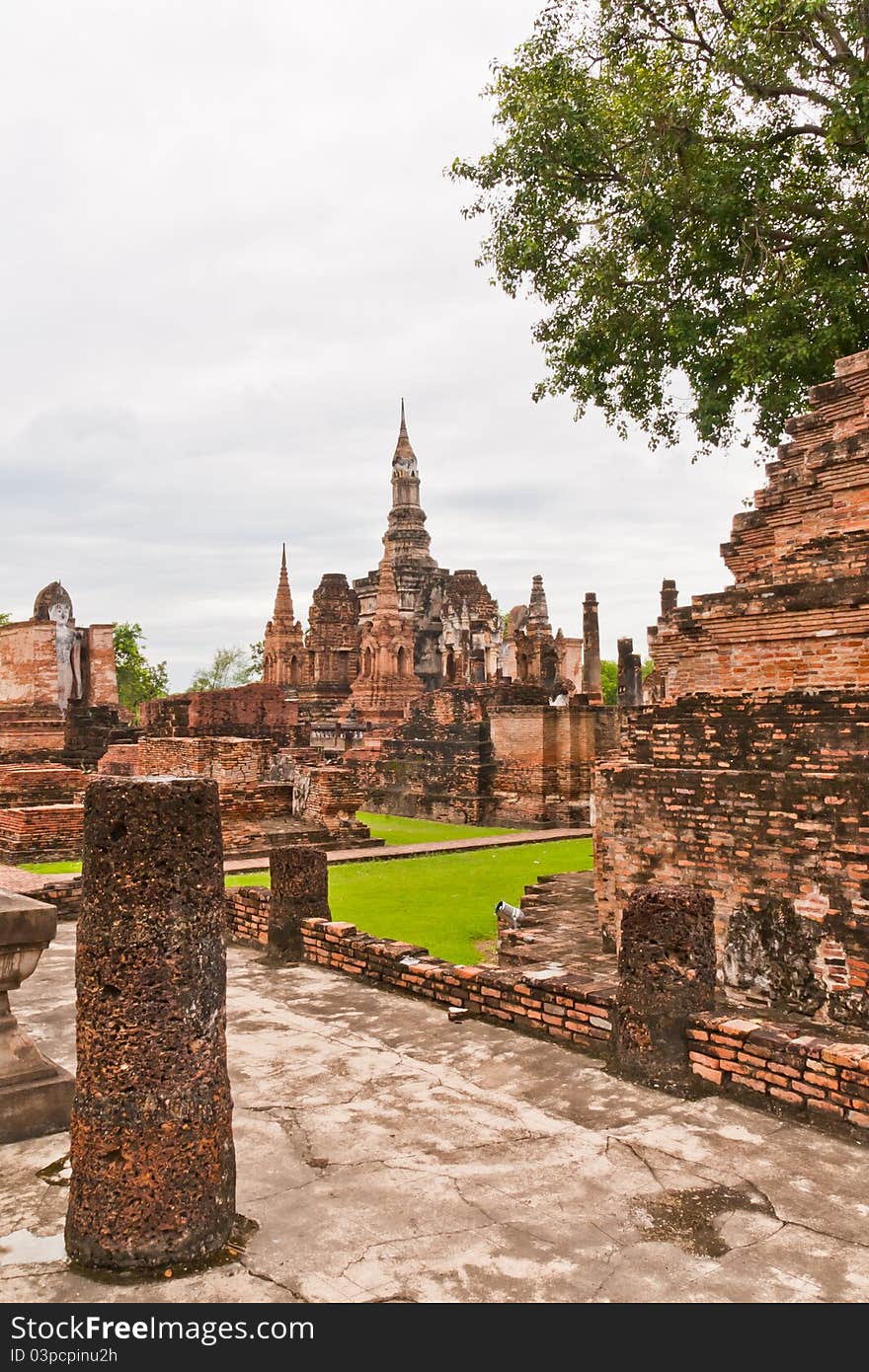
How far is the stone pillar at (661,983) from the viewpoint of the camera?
4953mm

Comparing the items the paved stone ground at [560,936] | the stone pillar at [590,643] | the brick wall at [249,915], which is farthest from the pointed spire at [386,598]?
the brick wall at [249,915]

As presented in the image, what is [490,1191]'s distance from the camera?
3.75m

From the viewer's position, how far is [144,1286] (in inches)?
122

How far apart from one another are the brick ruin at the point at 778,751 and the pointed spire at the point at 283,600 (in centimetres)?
3589

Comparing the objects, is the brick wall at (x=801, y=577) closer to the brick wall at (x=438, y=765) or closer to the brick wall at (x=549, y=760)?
the brick wall at (x=549, y=760)

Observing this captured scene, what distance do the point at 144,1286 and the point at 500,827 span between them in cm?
1770

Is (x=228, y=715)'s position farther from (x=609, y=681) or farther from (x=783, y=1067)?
(x=609, y=681)

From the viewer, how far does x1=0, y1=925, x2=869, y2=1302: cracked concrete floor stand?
3.11 metres

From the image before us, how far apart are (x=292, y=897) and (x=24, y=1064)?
10.9 feet

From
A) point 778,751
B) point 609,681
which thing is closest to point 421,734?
point 778,751

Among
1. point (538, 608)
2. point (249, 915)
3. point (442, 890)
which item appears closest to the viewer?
point (249, 915)

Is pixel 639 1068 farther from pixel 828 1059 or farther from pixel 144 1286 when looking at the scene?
pixel 144 1286

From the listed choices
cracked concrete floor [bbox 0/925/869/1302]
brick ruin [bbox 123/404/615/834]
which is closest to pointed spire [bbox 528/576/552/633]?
brick ruin [bbox 123/404/615/834]

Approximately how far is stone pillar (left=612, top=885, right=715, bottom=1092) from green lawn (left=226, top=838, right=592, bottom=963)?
3.80 m
